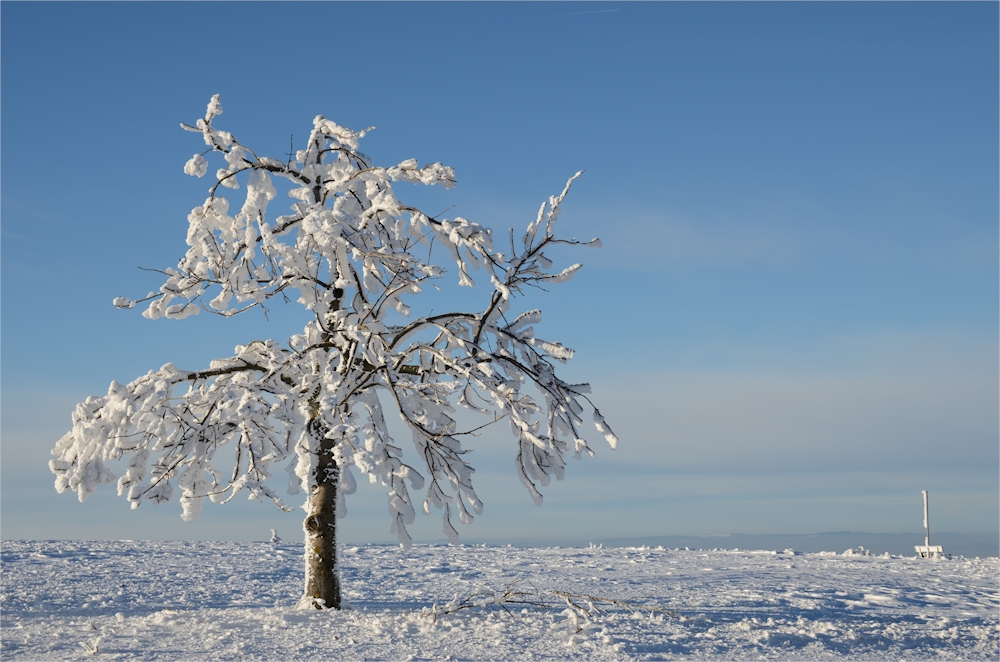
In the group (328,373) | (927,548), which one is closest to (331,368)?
(328,373)

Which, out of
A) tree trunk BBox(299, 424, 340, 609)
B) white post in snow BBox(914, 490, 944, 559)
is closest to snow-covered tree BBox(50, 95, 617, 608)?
tree trunk BBox(299, 424, 340, 609)

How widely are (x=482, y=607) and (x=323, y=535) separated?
7.03 ft

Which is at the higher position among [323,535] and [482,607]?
[323,535]

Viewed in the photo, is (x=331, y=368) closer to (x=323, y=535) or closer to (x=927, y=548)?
(x=323, y=535)

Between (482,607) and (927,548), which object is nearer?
(482,607)

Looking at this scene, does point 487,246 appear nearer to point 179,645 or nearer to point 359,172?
point 359,172

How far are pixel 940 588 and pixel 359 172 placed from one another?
12.2 meters

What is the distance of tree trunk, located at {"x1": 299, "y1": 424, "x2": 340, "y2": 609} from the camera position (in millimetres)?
9938

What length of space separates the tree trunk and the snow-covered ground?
Result: 0.32 m

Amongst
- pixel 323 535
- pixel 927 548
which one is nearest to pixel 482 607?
pixel 323 535

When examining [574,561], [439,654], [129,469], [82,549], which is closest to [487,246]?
[439,654]

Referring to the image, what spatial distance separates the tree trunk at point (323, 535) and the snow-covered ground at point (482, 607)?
0.32 m

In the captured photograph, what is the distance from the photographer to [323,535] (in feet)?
32.9

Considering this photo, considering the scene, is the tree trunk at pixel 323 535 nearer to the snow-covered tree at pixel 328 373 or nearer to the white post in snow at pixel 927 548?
the snow-covered tree at pixel 328 373
